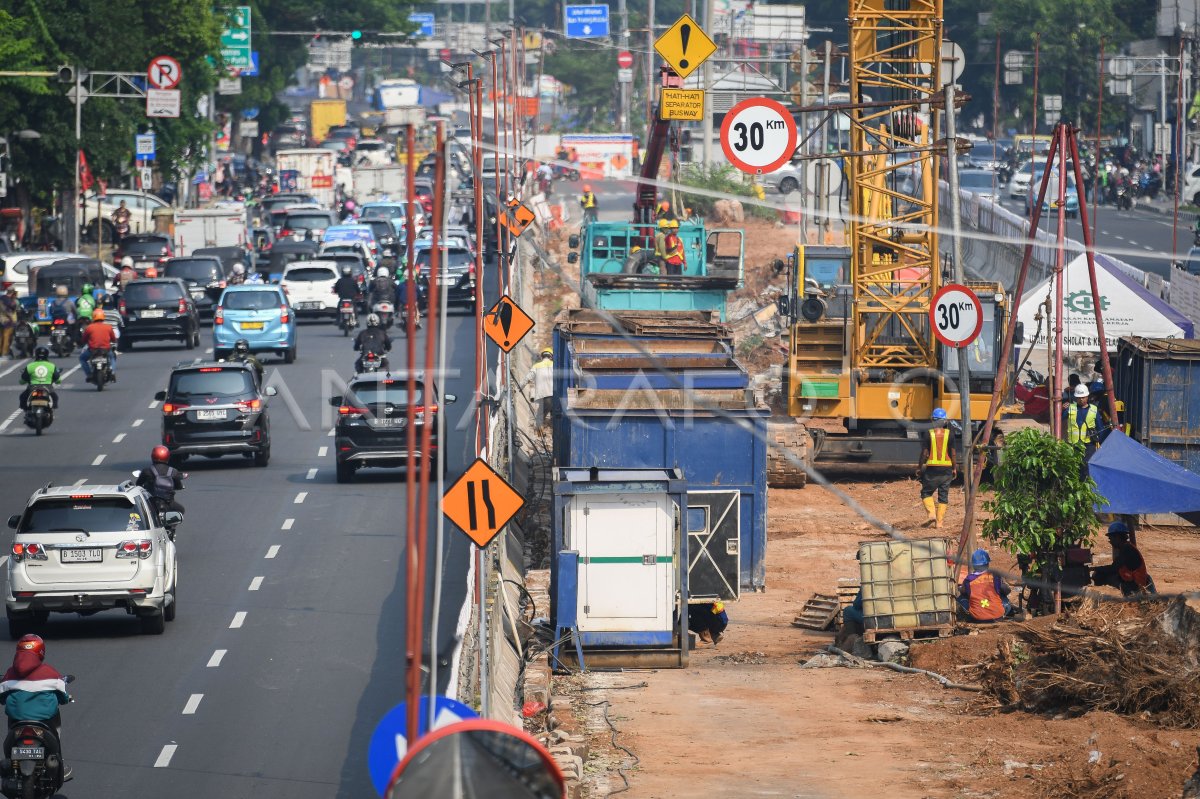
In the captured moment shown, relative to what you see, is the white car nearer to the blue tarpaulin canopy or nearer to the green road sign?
the green road sign

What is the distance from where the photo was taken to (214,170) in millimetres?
90438

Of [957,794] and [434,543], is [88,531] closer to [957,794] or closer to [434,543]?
[434,543]

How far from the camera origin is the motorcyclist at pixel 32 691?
14359mm

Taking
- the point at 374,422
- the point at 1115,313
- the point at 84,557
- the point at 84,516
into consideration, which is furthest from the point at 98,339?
the point at 1115,313

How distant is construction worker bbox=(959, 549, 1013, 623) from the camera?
19.8 meters

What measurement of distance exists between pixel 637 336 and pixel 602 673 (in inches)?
382

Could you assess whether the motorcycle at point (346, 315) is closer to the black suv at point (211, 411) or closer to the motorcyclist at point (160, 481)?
the black suv at point (211, 411)

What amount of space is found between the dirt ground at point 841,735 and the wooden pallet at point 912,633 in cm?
33

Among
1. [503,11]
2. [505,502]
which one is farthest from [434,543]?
[503,11]

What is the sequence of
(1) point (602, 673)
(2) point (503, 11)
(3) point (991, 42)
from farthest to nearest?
(2) point (503, 11), (3) point (991, 42), (1) point (602, 673)

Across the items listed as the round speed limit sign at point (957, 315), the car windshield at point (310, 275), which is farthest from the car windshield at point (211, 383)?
the car windshield at point (310, 275)

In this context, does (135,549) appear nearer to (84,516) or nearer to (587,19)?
(84,516)

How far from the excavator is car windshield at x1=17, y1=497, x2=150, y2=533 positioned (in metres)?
12.3

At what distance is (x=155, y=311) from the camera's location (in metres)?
42.4
